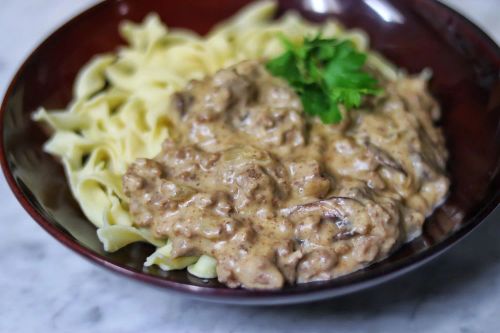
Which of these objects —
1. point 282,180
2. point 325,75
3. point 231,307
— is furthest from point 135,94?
point 231,307

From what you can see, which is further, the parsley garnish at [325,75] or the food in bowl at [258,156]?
the parsley garnish at [325,75]

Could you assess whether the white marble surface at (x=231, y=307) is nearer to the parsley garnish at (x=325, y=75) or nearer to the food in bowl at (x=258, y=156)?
the food in bowl at (x=258, y=156)

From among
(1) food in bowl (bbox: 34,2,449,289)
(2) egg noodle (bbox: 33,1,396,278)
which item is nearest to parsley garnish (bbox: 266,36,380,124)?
(1) food in bowl (bbox: 34,2,449,289)

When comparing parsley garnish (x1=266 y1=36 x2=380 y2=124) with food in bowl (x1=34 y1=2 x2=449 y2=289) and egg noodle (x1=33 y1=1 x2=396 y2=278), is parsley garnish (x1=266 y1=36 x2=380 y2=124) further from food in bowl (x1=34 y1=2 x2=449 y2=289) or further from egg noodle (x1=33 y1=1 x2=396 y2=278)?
egg noodle (x1=33 y1=1 x2=396 y2=278)

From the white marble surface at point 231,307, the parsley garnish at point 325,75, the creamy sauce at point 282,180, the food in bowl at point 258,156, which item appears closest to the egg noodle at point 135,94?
the food in bowl at point 258,156

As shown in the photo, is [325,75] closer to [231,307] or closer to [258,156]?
[258,156]

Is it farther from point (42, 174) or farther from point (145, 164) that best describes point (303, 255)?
point (42, 174)
